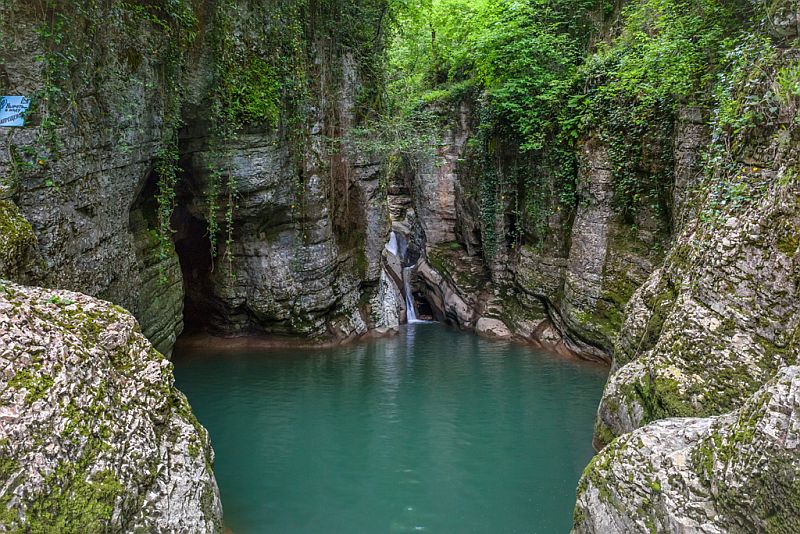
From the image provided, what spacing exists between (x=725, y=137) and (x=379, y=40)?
1097 centimetres

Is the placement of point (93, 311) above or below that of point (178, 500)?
above

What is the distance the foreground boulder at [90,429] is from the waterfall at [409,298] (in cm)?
1415

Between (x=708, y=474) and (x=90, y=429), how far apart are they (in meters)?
4.20

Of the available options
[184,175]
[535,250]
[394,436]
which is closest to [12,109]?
[184,175]

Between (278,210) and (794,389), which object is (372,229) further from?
(794,389)

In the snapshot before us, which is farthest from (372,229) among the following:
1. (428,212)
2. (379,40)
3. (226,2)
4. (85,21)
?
(85,21)

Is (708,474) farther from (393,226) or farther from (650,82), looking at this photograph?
(393,226)

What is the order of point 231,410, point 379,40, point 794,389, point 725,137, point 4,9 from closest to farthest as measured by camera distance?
point 794,389 < point 4,9 < point 725,137 < point 231,410 < point 379,40

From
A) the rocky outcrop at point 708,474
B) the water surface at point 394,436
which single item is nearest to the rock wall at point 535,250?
the water surface at point 394,436

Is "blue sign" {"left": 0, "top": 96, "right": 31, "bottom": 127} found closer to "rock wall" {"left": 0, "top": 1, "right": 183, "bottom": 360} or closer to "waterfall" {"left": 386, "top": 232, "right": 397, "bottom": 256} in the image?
"rock wall" {"left": 0, "top": 1, "right": 183, "bottom": 360}

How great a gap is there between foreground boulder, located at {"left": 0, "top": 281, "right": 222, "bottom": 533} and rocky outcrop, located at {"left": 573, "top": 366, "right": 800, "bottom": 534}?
10.7 feet

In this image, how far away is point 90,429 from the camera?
12.1 feet

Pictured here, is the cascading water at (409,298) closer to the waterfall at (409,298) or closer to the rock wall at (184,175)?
the waterfall at (409,298)

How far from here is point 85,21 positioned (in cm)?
650
